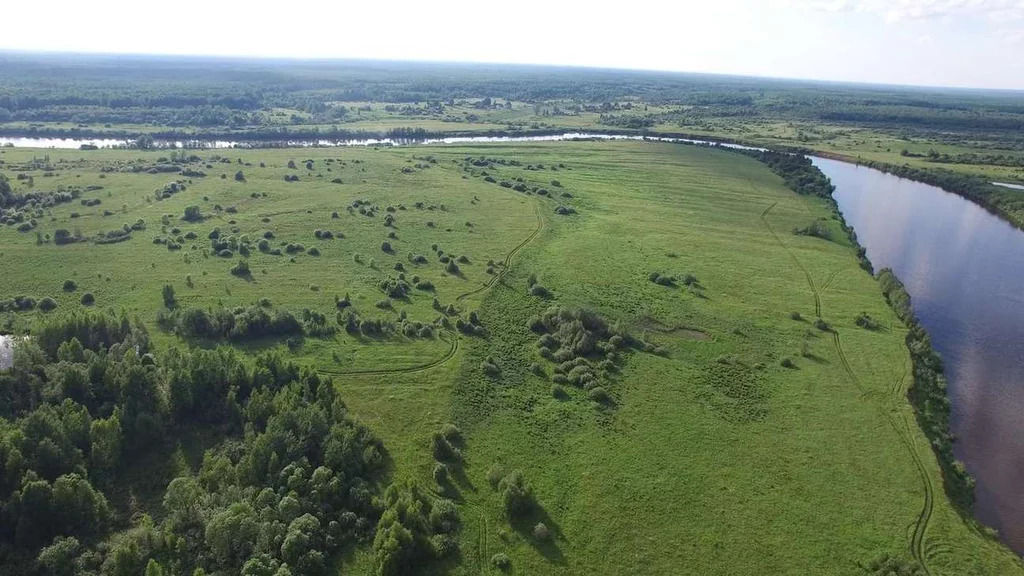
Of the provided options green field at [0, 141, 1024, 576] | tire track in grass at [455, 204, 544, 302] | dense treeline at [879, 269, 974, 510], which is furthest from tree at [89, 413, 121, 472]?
dense treeline at [879, 269, 974, 510]

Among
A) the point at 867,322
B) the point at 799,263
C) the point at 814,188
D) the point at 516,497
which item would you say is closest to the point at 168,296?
the point at 516,497

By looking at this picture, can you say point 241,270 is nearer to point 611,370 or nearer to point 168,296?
point 168,296

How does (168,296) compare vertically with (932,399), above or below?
above

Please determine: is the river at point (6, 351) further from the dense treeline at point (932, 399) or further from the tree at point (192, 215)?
the dense treeline at point (932, 399)

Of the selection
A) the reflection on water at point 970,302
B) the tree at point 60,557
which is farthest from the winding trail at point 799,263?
the tree at point 60,557

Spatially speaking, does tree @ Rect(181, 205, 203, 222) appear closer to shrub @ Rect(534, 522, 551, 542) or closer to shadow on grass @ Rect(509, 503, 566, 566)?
shadow on grass @ Rect(509, 503, 566, 566)

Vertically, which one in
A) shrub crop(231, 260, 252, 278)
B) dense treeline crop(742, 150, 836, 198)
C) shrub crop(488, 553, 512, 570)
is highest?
dense treeline crop(742, 150, 836, 198)
